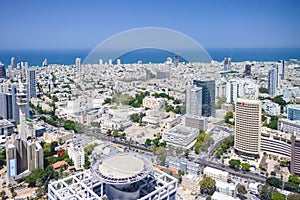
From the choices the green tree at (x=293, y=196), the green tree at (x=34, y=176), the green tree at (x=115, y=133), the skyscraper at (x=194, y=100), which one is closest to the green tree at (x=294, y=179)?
the green tree at (x=293, y=196)

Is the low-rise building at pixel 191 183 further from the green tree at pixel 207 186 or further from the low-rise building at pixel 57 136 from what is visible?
the low-rise building at pixel 57 136

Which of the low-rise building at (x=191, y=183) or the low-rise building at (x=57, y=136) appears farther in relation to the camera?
the low-rise building at (x=57, y=136)

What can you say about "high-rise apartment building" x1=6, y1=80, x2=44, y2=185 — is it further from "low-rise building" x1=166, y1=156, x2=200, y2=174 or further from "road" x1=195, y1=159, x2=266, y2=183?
"road" x1=195, y1=159, x2=266, y2=183

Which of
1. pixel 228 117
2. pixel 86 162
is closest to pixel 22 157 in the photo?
pixel 86 162

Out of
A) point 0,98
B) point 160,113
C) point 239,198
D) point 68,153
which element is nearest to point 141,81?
point 160,113

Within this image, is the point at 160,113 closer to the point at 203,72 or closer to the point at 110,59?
the point at 203,72

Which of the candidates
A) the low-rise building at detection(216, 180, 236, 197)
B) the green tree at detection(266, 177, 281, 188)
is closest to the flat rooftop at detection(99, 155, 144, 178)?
the low-rise building at detection(216, 180, 236, 197)

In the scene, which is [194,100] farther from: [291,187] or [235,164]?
[291,187]
